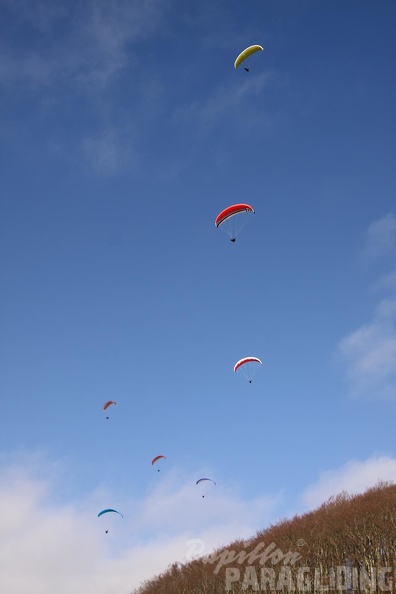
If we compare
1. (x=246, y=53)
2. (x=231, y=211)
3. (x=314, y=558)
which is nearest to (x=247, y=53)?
(x=246, y=53)

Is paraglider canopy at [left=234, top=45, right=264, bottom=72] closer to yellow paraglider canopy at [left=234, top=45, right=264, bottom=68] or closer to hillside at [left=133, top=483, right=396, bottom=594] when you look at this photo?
yellow paraglider canopy at [left=234, top=45, right=264, bottom=68]

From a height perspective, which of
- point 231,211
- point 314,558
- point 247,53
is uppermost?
point 247,53

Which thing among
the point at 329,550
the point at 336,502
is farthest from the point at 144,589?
the point at 329,550

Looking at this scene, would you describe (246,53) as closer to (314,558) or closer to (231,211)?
(231,211)

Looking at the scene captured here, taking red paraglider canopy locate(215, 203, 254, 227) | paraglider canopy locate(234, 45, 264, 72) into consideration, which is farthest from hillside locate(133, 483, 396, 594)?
paraglider canopy locate(234, 45, 264, 72)

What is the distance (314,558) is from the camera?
2148cm

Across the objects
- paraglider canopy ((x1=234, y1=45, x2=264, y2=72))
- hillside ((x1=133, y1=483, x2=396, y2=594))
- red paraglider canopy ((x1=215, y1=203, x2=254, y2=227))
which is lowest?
hillside ((x1=133, y1=483, x2=396, y2=594))

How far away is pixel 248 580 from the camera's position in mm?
22328

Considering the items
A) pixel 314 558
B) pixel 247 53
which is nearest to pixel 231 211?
pixel 247 53

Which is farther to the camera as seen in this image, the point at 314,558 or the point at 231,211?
the point at 231,211

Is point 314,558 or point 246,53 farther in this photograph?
point 246,53

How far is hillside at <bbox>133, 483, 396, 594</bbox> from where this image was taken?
62.1ft

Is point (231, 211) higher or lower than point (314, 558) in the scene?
higher

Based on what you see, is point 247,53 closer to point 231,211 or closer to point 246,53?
point 246,53
